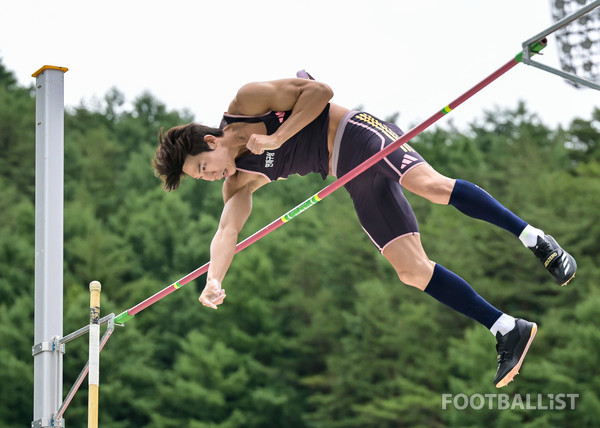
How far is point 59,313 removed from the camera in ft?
14.1

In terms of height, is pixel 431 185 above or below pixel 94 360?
above

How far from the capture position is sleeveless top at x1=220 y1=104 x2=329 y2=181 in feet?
11.8

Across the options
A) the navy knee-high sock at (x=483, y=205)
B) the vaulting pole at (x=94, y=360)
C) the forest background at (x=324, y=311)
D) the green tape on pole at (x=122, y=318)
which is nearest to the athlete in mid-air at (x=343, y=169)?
the navy knee-high sock at (x=483, y=205)

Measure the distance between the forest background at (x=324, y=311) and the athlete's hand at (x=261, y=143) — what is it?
681 inches

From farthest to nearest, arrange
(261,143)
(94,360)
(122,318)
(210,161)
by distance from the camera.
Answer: (122,318) < (94,360) < (210,161) < (261,143)

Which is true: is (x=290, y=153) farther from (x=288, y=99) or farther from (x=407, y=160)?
(x=407, y=160)

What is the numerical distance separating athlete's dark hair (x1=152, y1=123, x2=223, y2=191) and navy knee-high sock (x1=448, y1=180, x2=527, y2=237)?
0.99 meters

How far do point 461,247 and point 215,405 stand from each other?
23.8 feet

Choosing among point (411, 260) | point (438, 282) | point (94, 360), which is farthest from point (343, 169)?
point (94, 360)

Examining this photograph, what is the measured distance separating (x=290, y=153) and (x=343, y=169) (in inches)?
9.0

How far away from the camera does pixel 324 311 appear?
24.8 m

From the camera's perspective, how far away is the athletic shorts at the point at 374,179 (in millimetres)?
3506

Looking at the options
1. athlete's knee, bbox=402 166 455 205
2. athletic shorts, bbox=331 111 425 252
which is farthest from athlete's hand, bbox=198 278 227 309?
athlete's knee, bbox=402 166 455 205

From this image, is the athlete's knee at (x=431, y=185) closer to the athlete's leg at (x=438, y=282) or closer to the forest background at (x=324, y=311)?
the athlete's leg at (x=438, y=282)
